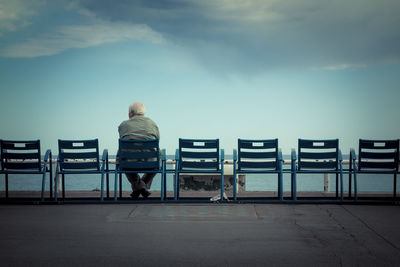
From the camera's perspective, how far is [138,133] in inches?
314

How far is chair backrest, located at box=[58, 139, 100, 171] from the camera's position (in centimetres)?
777

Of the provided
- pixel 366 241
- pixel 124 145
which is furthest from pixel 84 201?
pixel 366 241

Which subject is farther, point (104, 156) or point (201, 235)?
point (104, 156)

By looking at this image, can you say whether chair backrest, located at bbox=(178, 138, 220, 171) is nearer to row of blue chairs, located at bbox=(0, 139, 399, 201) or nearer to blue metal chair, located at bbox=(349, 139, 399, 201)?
row of blue chairs, located at bbox=(0, 139, 399, 201)

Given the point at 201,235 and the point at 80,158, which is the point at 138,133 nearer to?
the point at 80,158

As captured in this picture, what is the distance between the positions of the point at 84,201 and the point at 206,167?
209cm

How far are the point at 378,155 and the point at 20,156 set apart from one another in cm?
598

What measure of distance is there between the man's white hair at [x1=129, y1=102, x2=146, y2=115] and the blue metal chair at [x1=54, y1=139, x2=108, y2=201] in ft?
3.01

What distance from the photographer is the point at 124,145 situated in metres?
7.78

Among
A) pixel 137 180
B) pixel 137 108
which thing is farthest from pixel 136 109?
pixel 137 180

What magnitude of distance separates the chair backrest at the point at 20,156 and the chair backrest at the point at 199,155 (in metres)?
2.43

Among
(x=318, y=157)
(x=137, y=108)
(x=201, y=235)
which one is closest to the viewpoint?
(x=201, y=235)

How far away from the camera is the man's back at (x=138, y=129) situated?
26.1 ft

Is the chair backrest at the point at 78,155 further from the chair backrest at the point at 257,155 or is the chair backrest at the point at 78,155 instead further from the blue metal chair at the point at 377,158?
the blue metal chair at the point at 377,158
